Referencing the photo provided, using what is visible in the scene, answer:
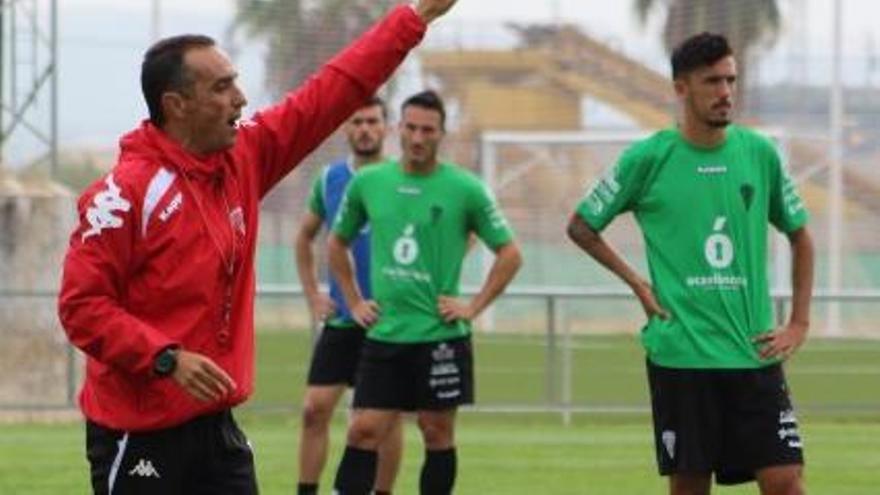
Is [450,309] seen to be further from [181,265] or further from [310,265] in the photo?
[181,265]

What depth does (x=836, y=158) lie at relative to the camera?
42.4 m

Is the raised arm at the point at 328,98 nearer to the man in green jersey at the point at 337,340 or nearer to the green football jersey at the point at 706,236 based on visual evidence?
the green football jersey at the point at 706,236

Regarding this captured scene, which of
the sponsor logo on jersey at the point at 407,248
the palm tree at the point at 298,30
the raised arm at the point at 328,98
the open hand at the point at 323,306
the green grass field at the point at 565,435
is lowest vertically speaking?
the green grass field at the point at 565,435

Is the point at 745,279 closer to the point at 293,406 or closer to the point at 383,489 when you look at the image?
the point at 383,489

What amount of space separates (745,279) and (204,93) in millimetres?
2960

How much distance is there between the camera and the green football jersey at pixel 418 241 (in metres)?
12.9

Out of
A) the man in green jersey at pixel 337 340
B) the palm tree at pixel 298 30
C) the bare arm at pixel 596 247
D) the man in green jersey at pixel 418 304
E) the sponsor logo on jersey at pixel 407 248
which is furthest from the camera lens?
the palm tree at pixel 298 30

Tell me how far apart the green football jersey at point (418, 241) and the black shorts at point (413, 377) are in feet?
0.20

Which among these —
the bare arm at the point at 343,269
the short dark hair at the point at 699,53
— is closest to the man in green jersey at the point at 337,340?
the bare arm at the point at 343,269

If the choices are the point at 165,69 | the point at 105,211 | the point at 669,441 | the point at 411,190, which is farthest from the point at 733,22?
the point at 105,211

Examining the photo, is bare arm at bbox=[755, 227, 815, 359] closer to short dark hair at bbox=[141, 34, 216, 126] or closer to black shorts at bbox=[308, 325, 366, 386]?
short dark hair at bbox=[141, 34, 216, 126]

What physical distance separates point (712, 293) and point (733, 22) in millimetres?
32020

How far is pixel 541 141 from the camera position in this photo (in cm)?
4281

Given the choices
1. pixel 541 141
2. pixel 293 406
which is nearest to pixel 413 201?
pixel 293 406
